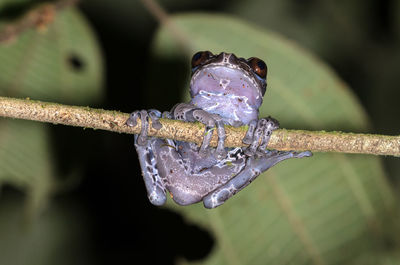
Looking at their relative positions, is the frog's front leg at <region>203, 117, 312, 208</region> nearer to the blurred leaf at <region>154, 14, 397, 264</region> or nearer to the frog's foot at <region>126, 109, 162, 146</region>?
the frog's foot at <region>126, 109, 162, 146</region>

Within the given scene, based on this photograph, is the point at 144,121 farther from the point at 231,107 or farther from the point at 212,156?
the point at 231,107

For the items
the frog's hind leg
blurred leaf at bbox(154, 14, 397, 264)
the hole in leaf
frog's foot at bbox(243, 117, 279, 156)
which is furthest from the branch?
the hole in leaf

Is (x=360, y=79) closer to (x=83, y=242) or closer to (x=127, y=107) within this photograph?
(x=127, y=107)

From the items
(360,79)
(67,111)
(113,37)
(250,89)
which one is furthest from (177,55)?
(360,79)

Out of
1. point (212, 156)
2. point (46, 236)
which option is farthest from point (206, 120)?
point (46, 236)

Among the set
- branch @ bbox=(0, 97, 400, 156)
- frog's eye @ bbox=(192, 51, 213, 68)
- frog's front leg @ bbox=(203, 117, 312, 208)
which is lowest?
branch @ bbox=(0, 97, 400, 156)

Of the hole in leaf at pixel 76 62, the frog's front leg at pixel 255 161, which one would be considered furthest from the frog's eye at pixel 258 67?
the hole in leaf at pixel 76 62

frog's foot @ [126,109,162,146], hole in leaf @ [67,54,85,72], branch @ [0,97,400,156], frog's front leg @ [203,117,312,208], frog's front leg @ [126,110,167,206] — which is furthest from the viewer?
hole in leaf @ [67,54,85,72]
